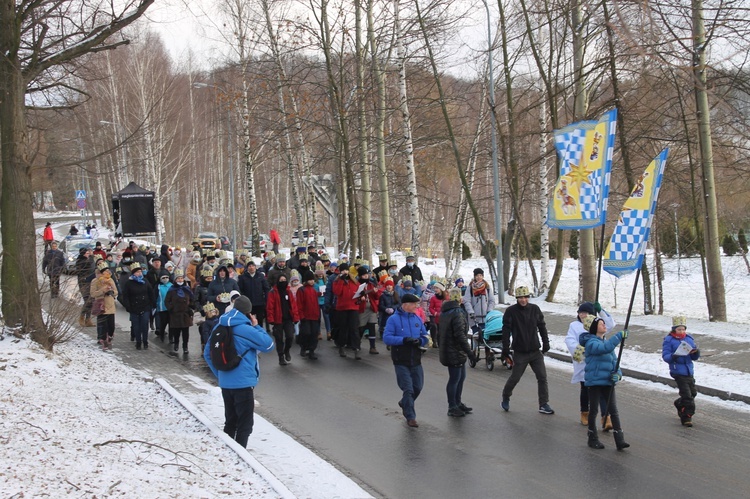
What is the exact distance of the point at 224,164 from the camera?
70812 mm

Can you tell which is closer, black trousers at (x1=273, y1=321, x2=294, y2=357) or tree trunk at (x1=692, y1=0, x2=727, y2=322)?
black trousers at (x1=273, y1=321, x2=294, y2=357)

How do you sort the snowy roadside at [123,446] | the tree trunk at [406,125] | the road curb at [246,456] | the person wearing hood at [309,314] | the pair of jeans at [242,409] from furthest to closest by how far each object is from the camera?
the tree trunk at [406,125], the person wearing hood at [309,314], the pair of jeans at [242,409], the road curb at [246,456], the snowy roadside at [123,446]

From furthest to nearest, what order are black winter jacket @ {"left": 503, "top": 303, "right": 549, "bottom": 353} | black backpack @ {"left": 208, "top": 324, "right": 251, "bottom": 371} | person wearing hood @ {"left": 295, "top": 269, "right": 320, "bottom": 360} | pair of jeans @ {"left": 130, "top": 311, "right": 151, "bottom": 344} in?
pair of jeans @ {"left": 130, "top": 311, "right": 151, "bottom": 344}
person wearing hood @ {"left": 295, "top": 269, "right": 320, "bottom": 360}
black winter jacket @ {"left": 503, "top": 303, "right": 549, "bottom": 353}
black backpack @ {"left": 208, "top": 324, "right": 251, "bottom": 371}

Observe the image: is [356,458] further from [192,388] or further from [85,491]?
[192,388]

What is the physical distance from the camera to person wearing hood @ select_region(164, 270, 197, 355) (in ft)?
51.0

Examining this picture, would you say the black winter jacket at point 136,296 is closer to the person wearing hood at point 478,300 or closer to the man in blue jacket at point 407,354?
the person wearing hood at point 478,300

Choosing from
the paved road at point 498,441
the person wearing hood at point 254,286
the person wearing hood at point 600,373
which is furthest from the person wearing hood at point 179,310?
the person wearing hood at point 600,373

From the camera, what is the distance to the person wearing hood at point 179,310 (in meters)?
15.6

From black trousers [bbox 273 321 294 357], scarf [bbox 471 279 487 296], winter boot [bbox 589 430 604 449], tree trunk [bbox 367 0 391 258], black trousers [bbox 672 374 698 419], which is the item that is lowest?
winter boot [bbox 589 430 604 449]

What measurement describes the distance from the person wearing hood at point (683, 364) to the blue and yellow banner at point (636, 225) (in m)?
1.03

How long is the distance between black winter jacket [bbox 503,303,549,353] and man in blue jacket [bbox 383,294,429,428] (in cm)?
136

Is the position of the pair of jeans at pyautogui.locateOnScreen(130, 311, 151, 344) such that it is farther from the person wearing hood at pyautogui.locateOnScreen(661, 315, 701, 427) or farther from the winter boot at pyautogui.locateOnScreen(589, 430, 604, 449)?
the person wearing hood at pyautogui.locateOnScreen(661, 315, 701, 427)

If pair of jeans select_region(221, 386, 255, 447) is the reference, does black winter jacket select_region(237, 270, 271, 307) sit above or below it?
above

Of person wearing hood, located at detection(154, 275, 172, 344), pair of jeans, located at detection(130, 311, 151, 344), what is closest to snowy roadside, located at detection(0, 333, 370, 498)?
pair of jeans, located at detection(130, 311, 151, 344)
